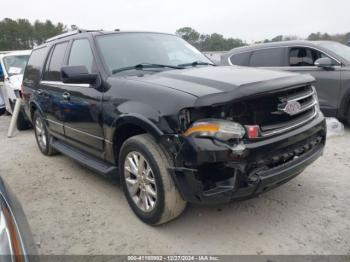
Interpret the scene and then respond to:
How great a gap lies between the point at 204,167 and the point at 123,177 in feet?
3.66

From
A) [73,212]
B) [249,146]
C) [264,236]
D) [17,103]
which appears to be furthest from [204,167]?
[17,103]

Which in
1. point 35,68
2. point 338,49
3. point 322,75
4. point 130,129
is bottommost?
point 130,129

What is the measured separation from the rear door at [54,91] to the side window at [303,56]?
14.5ft

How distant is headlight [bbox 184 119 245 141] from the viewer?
98.0 inches

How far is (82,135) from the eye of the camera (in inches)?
157

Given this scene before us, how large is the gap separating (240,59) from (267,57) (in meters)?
0.65

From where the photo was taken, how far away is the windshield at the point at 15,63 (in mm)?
8463

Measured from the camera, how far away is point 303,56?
21.3 ft

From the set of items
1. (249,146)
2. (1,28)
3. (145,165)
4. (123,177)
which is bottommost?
(123,177)

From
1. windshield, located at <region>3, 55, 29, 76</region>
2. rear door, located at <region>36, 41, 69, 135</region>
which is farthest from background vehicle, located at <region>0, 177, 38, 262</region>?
windshield, located at <region>3, 55, 29, 76</region>

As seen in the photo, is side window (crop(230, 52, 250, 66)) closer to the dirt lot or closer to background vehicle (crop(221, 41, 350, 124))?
background vehicle (crop(221, 41, 350, 124))

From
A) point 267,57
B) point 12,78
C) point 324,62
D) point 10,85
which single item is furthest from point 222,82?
point 12,78

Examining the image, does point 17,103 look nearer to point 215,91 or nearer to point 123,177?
point 123,177

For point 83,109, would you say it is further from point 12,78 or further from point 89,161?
point 12,78
